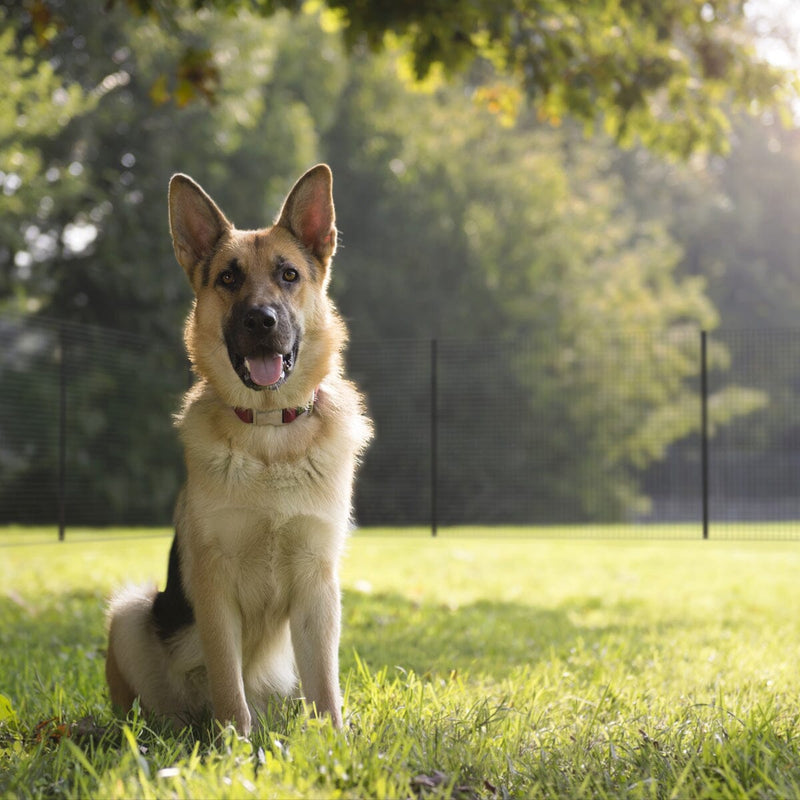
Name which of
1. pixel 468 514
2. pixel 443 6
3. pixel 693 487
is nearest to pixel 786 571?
pixel 693 487

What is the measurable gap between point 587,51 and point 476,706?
22.9ft

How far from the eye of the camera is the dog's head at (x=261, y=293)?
3508 millimetres

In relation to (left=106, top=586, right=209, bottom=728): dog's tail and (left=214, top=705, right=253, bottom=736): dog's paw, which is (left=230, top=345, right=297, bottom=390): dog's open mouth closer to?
(left=106, top=586, right=209, bottom=728): dog's tail

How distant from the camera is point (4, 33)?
17.6 m

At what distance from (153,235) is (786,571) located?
585 inches

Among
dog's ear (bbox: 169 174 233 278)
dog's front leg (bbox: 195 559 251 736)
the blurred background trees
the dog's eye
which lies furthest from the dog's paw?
the blurred background trees

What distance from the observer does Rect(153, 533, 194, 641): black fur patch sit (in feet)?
12.3

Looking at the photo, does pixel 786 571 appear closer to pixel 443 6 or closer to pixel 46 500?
pixel 443 6

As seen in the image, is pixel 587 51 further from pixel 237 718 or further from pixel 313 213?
pixel 237 718

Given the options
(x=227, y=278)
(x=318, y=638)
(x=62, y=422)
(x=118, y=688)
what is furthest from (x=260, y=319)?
(x=62, y=422)

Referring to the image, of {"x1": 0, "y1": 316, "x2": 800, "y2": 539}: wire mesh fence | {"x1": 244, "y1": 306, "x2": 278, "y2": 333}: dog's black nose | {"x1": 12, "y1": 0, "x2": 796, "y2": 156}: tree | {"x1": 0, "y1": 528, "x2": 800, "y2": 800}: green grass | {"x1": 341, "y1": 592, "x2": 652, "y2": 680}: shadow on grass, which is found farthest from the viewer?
{"x1": 0, "y1": 316, "x2": 800, "y2": 539}: wire mesh fence

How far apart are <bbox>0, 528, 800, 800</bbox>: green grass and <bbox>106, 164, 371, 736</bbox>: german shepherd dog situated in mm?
236

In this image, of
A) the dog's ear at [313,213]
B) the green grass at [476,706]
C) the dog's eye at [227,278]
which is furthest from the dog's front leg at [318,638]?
the dog's ear at [313,213]

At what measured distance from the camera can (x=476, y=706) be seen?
3.62m
